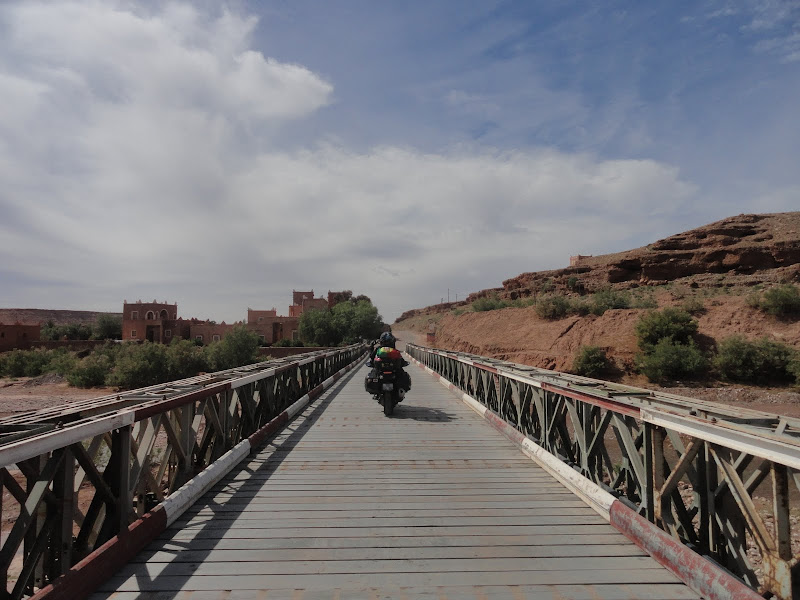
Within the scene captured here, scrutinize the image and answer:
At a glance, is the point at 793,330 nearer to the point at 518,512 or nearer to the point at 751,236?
the point at 518,512

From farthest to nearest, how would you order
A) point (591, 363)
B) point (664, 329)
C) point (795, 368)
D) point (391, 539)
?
point (664, 329)
point (591, 363)
point (795, 368)
point (391, 539)

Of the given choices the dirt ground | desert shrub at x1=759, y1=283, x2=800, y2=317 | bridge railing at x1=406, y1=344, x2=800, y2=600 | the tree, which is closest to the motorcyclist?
bridge railing at x1=406, y1=344, x2=800, y2=600

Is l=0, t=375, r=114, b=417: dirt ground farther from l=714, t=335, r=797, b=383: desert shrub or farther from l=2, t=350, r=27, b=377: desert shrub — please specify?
l=714, t=335, r=797, b=383: desert shrub

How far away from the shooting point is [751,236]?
60.5 m

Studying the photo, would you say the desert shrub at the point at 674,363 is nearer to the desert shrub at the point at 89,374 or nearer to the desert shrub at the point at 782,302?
the desert shrub at the point at 782,302

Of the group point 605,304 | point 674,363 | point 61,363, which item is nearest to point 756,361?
point 674,363

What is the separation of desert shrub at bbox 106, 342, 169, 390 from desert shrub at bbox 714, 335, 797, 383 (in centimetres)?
3709

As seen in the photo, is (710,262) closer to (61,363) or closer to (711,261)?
(711,261)

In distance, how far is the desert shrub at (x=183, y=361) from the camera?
40406 millimetres

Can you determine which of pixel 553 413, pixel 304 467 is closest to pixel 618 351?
pixel 553 413

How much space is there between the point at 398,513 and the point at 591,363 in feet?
79.0

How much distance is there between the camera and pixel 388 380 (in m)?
9.31

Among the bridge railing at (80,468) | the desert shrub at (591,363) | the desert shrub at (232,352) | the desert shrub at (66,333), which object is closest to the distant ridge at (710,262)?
the desert shrub at (591,363)

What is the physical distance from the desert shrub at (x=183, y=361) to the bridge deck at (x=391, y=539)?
38.6 metres
